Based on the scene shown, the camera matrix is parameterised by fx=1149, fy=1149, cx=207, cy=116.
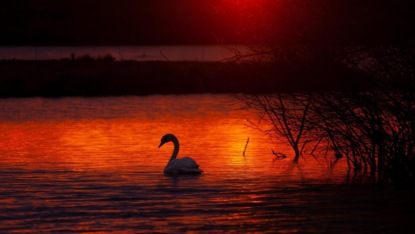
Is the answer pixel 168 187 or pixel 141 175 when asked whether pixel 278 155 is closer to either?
pixel 141 175

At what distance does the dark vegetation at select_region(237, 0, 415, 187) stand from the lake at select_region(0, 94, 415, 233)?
2.86ft

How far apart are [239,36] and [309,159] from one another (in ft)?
12.8

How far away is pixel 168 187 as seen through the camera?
1947 cm

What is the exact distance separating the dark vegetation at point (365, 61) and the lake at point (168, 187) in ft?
2.86

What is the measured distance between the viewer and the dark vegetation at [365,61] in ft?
57.1

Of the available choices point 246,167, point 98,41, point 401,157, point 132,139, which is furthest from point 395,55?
point 98,41

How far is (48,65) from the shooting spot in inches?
2074

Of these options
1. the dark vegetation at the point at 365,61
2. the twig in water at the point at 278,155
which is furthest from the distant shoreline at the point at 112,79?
the dark vegetation at the point at 365,61

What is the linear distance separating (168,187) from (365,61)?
155 inches

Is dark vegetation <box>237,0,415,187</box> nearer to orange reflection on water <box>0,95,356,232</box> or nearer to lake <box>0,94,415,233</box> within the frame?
lake <box>0,94,415,233</box>

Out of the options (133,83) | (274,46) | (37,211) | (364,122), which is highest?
(133,83)

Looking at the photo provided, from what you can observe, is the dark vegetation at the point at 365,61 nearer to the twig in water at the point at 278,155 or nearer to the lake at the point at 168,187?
the lake at the point at 168,187

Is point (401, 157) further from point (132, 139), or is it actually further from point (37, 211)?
point (132, 139)

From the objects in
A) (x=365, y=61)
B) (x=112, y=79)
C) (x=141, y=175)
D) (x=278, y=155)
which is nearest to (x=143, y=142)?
(x=278, y=155)
